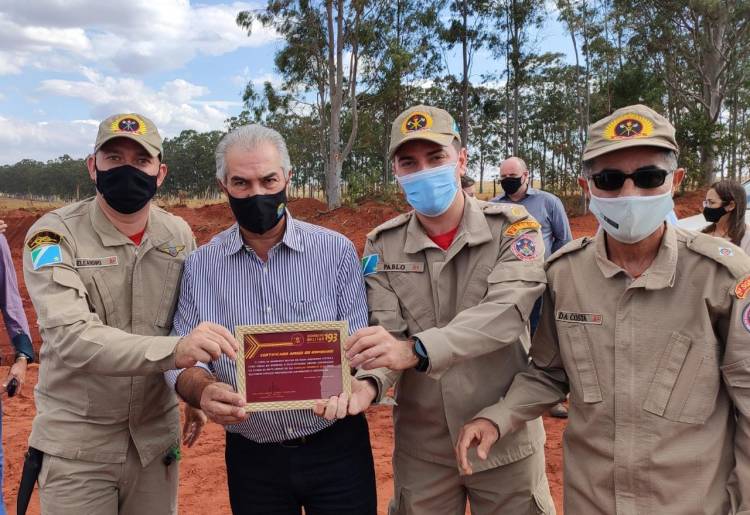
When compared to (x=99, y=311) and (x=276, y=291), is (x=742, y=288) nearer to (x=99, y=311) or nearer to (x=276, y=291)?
(x=276, y=291)

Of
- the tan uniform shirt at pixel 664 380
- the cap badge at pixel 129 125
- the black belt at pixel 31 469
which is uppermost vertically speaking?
the cap badge at pixel 129 125

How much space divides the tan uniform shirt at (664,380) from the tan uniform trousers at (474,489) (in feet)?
1.24

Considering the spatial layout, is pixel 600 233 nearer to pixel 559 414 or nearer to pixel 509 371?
pixel 509 371

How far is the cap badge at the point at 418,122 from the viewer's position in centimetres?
265

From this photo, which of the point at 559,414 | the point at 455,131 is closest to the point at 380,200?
the point at 559,414

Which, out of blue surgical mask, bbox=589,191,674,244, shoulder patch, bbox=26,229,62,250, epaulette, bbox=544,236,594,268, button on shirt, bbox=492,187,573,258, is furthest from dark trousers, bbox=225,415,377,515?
button on shirt, bbox=492,187,573,258

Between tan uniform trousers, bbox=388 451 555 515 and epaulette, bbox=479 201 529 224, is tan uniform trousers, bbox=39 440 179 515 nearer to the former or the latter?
tan uniform trousers, bbox=388 451 555 515

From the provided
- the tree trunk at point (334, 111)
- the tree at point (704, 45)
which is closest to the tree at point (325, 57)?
the tree trunk at point (334, 111)

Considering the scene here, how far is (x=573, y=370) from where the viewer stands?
2.29m

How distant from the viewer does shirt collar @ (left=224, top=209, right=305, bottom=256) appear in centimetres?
260

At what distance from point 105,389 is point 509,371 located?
74.3 inches

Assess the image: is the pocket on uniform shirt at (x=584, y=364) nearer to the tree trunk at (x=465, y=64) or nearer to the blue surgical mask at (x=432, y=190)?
the blue surgical mask at (x=432, y=190)

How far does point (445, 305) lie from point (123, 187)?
1.63 m

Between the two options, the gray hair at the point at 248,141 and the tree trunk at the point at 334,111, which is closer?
the gray hair at the point at 248,141
